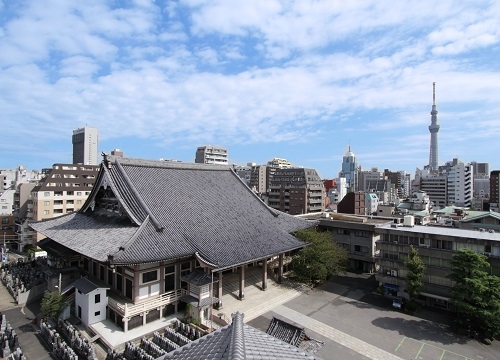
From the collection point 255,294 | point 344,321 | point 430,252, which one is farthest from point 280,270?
point 430,252

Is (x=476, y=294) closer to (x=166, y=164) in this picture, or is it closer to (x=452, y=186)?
(x=166, y=164)

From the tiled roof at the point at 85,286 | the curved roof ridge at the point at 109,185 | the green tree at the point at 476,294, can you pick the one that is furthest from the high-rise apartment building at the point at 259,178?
the green tree at the point at 476,294

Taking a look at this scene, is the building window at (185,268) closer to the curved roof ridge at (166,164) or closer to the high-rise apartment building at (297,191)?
the curved roof ridge at (166,164)

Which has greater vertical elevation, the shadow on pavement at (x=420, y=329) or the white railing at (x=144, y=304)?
the white railing at (x=144, y=304)

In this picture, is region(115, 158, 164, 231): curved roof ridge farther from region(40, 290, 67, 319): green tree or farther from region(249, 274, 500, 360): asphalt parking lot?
region(249, 274, 500, 360): asphalt parking lot

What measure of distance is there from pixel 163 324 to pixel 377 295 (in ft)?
75.0

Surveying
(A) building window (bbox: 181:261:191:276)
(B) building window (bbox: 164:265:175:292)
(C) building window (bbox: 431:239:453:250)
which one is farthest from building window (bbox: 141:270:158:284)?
(C) building window (bbox: 431:239:453:250)

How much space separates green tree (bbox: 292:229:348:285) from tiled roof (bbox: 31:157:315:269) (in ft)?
6.98

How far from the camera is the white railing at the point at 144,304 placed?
2382 centimetres

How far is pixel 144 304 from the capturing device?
81.6 ft

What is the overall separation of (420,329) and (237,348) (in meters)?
24.8

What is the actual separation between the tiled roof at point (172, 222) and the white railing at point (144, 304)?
4138mm

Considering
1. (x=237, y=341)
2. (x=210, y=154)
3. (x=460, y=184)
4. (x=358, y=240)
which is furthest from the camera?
(x=210, y=154)

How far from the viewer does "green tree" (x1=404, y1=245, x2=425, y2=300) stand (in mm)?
28547
